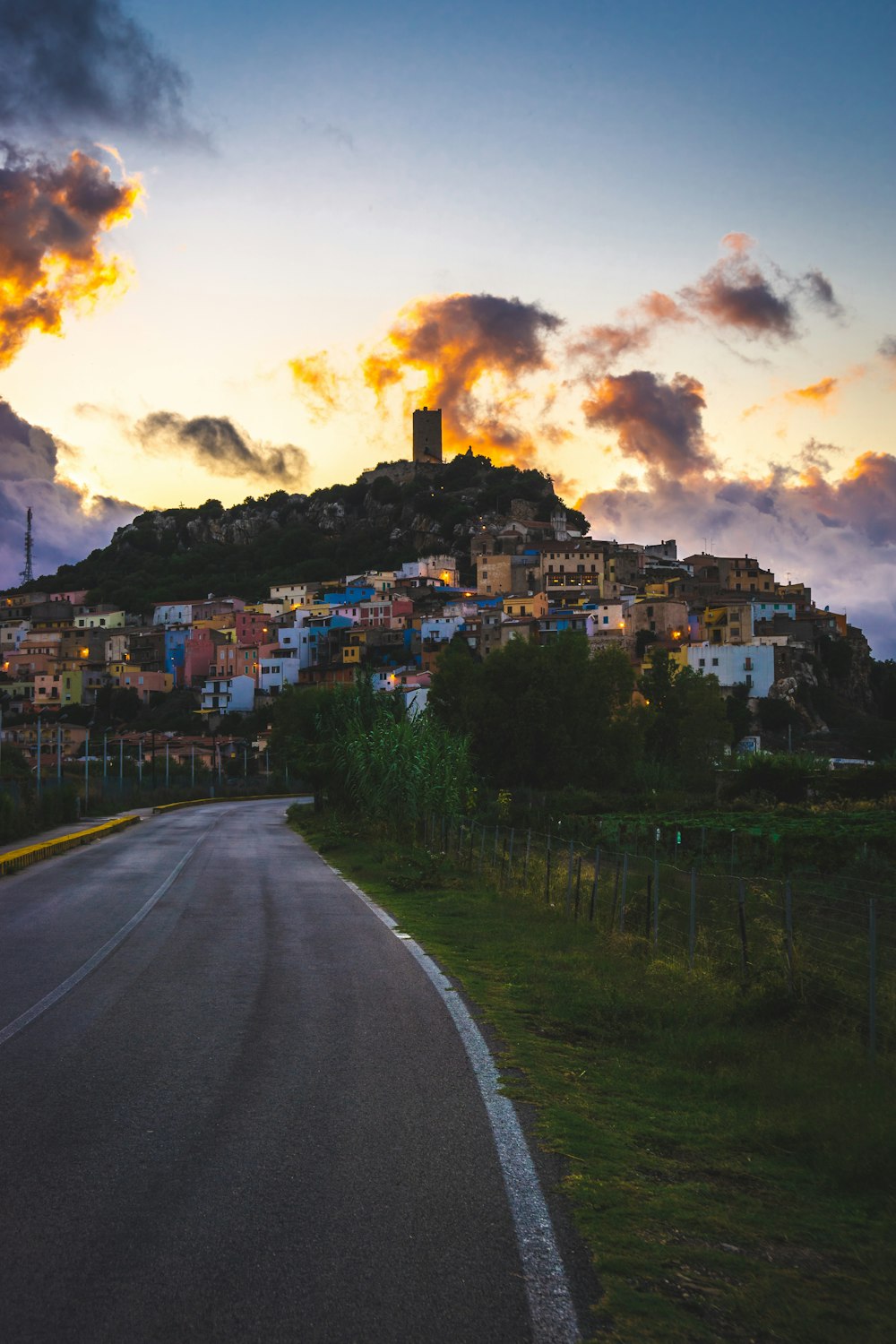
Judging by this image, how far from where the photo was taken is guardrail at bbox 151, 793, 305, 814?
6675 cm

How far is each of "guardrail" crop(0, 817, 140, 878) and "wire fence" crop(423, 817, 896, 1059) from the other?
10.6 meters

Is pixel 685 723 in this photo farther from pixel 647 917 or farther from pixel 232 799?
pixel 647 917

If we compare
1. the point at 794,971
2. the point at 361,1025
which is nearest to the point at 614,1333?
the point at 361,1025

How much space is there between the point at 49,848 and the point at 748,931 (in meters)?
21.5

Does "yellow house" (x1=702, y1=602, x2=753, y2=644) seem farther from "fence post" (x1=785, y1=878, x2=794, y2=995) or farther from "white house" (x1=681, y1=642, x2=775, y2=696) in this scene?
"fence post" (x1=785, y1=878, x2=794, y2=995)

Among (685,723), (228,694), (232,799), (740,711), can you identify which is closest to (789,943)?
(232,799)

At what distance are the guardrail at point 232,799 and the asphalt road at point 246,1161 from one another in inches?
2078

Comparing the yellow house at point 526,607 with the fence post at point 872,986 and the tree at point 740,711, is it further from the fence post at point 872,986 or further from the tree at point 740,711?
the fence post at point 872,986

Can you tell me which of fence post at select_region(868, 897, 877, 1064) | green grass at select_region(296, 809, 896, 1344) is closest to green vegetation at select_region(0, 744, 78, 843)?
green grass at select_region(296, 809, 896, 1344)

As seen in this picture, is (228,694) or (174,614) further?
(174,614)

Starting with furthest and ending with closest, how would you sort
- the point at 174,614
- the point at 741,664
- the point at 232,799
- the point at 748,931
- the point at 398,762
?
the point at 174,614, the point at 741,664, the point at 232,799, the point at 398,762, the point at 748,931

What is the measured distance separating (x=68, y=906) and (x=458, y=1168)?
1431 centimetres

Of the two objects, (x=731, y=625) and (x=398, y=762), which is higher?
(x=731, y=625)

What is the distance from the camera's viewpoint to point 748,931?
15758mm
